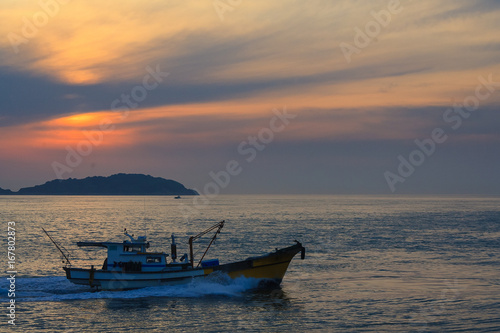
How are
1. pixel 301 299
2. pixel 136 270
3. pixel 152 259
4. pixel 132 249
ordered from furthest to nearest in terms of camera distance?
1. pixel 132 249
2. pixel 152 259
3. pixel 136 270
4. pixel 301 299

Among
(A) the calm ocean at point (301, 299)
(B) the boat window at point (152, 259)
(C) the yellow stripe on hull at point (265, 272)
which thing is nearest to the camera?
(A) the calm ocean at point (301, 299)

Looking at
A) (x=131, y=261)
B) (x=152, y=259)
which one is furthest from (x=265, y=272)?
(x=131, y=261)

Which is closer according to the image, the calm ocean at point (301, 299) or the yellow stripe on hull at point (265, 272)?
the calm ocean at point (301, 299)

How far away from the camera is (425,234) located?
90.8 m

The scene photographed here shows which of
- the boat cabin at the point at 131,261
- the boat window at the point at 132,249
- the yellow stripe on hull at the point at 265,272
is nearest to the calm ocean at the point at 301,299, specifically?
the yellow stripe on hull at the point at 265,272

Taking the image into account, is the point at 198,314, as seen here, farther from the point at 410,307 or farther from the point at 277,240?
the point at 277,240

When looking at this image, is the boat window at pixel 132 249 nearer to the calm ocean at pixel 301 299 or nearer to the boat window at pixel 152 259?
the boat window at pixel 152 259

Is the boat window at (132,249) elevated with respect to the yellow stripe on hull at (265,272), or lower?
elevated

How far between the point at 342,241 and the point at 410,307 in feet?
141

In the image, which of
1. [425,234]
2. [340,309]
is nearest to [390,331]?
[340,309]

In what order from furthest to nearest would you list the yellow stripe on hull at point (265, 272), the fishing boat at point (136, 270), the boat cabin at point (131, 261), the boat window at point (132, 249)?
the yellow stripe on hull at point (265, 272) → the boat window at point (132, 249) → the boat cabin at point (131, 261) → the fishing boat at point (136, 270)

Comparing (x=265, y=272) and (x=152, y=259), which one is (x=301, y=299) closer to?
(x=265, y=272)

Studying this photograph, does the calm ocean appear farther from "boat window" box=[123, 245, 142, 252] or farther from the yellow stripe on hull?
"boat window" box=[123, 245, 142, 252]

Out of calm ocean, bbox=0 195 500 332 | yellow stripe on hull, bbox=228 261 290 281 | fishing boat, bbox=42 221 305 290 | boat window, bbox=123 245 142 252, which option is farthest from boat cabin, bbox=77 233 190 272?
yellow stripe on hull, bbox=228 261 290 281
